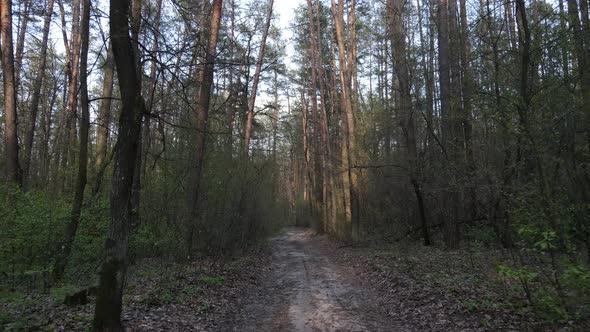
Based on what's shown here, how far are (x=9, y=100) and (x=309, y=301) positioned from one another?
10.5 m

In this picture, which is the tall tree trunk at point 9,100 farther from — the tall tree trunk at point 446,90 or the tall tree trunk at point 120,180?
the tall tree trunk at point 446,90

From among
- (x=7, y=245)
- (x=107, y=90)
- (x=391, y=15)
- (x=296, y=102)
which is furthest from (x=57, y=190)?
(x=296, y=102)

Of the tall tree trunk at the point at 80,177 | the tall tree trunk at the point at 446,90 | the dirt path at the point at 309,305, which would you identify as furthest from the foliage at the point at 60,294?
the tall tree trunk at the point at 446,90

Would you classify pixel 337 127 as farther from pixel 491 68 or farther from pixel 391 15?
pixel 491 68

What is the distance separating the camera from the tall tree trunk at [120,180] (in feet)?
16.4

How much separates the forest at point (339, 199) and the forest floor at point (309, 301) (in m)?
0.06

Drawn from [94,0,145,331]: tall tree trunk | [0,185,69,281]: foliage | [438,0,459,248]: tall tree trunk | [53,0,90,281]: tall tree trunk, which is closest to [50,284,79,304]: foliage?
[0,185,69,281]: foliage

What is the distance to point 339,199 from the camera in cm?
1958

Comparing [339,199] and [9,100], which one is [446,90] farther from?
[9,100]

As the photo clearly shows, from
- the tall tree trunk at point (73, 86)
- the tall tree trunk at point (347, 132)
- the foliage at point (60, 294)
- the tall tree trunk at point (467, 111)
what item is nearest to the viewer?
the foliage at point (60, 294)

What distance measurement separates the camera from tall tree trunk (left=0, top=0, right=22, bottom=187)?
11.0 m

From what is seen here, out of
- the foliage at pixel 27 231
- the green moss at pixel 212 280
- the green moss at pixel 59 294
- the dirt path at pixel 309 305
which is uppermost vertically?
the foliage at pixel 27 231

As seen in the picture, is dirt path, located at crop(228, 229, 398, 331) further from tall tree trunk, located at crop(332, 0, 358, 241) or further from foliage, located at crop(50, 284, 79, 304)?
tall tree trunk, located at crop(332, 0, 358, 241)

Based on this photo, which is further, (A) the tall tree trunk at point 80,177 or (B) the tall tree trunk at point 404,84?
(B) the tall tree trunk at point 404,84
